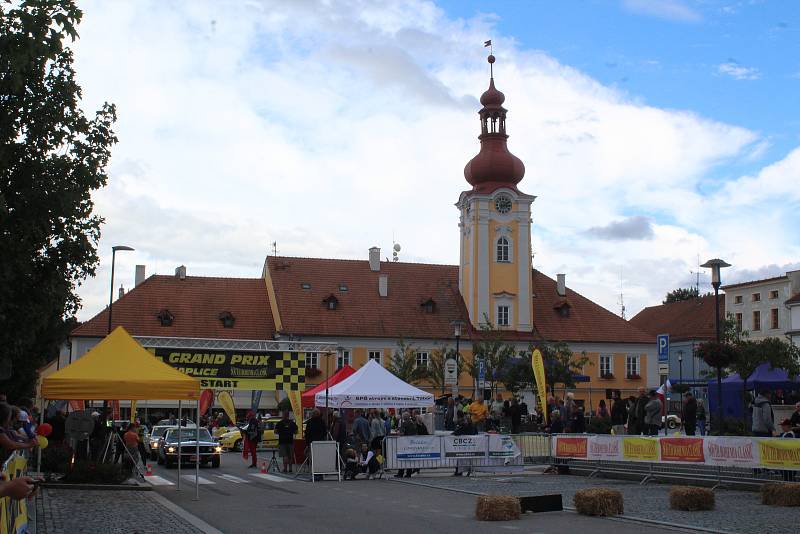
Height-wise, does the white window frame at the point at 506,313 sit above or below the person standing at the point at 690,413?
above

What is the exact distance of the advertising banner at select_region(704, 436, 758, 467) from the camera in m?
18.4

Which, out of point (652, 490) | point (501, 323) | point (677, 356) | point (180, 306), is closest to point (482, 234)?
point (501, 323)

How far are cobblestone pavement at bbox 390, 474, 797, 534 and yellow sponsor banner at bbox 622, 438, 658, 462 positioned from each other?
0.62 metres

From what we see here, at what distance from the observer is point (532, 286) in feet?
236

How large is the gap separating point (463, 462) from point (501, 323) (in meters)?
43.5

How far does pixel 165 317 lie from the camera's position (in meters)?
64.2

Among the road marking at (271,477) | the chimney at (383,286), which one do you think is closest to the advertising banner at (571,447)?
the road marking at (271,477)

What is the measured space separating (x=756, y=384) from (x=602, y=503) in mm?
24199

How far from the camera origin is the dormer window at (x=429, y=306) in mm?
69062

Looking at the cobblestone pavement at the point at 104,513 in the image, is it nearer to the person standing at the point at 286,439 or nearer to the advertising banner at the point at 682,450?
the person standing at the point at 286,439

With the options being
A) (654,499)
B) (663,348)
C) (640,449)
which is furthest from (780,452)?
(663,348)

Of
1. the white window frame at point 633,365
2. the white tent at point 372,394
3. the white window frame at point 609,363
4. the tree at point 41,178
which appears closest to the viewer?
the tree at point 41,178

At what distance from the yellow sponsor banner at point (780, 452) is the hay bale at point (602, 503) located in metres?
4.00

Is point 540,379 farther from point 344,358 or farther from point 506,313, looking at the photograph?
point 506,313
